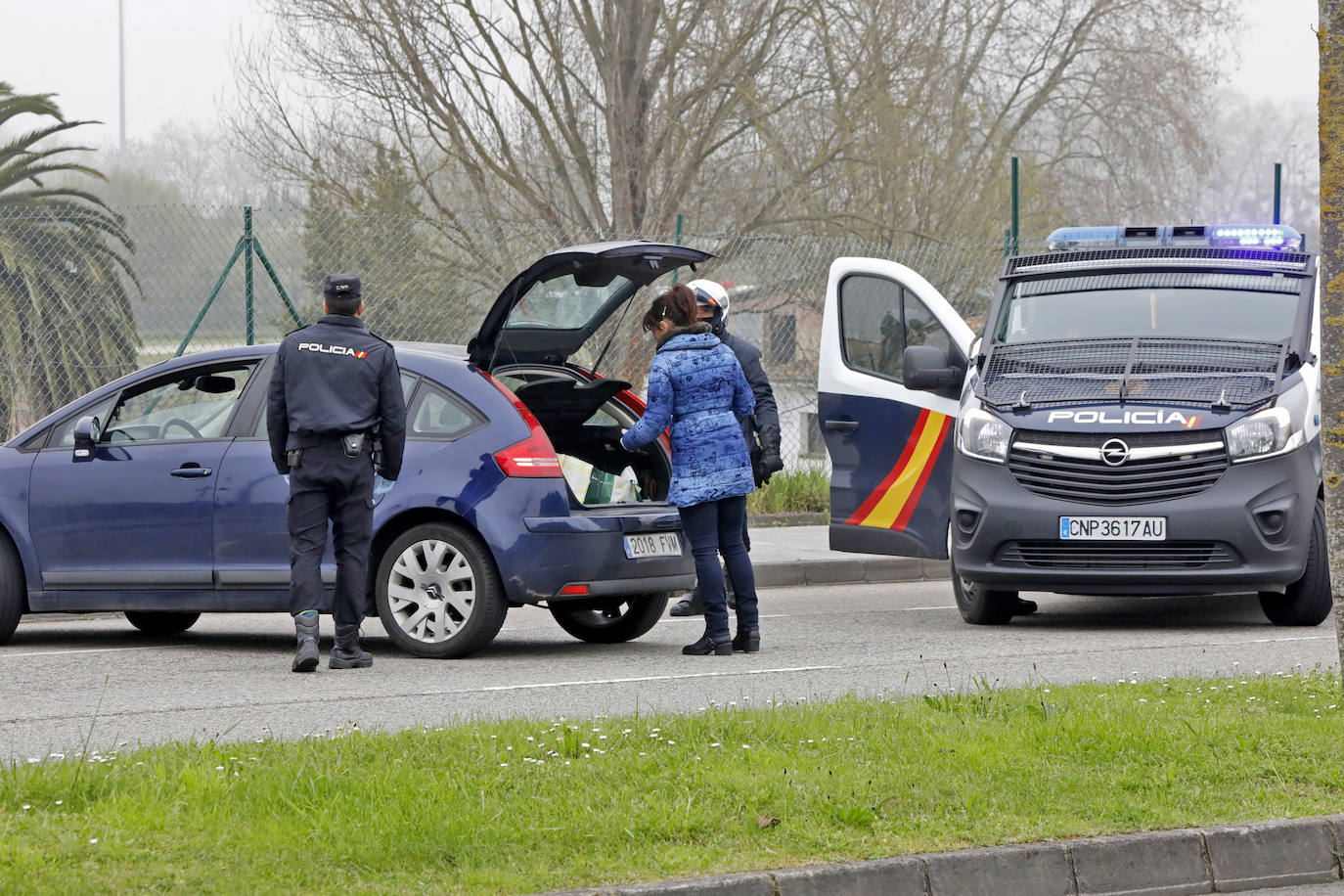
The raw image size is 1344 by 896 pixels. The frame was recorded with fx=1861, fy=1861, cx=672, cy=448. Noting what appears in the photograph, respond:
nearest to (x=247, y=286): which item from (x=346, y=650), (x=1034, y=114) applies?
(x=346, y=650)

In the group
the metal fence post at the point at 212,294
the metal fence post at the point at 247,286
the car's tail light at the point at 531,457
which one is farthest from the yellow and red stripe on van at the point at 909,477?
the metal fence post at the point at 212,294

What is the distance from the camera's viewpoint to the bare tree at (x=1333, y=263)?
6211 mm

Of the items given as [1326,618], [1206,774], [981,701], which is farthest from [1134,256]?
[1206,774]

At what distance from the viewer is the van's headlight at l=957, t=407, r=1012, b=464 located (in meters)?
9.88

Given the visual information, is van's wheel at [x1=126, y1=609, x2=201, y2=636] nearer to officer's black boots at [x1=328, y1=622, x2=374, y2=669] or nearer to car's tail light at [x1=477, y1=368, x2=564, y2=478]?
officer's black boots at [x1=328, y1=622, x2=374, y2=669]

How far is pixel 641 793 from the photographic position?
5199 mm

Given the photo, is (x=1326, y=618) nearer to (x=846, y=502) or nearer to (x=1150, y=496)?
(x=1150, y=496)

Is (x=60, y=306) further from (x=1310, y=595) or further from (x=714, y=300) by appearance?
(x=1310, y=595)

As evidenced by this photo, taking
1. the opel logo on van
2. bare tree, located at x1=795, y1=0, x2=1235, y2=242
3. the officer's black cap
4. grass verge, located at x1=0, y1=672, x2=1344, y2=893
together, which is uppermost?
bare tree, located at x1=795, y1=0, x2=1235, y2=242

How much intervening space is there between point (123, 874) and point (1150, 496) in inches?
254

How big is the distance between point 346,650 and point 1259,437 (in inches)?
185

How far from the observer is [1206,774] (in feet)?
18.0

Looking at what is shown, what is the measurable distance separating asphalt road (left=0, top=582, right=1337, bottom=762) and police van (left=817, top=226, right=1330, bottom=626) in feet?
1.36

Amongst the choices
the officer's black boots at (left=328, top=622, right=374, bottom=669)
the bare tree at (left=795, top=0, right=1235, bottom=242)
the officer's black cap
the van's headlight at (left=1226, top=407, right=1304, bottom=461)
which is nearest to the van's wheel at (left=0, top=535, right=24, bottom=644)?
the officer's black boots at (left=328, top=622, right=374, bottom=669)
